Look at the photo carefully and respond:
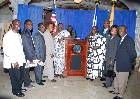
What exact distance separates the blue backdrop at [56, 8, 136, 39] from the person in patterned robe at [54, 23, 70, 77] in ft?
6.03

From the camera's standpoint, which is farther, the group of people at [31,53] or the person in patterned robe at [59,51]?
the person in patterned robe at [59,51]

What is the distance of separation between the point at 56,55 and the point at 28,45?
2.24 meters

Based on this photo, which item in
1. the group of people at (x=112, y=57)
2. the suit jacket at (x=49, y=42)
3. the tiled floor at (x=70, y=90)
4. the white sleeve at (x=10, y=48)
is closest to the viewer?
the white sleeve at (x=10, y=48)

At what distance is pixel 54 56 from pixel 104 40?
190cm

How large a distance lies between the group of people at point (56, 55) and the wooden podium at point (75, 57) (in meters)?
0.18

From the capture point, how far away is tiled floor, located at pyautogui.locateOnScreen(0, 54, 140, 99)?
927 centimetres

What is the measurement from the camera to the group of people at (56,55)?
8703mm

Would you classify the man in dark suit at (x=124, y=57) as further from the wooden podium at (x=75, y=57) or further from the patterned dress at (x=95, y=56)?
the wooden podium at (x=75, y=57)

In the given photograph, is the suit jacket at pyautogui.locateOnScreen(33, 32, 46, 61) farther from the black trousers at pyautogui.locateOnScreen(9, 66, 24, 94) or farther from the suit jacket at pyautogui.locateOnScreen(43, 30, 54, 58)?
the black trousers at pyautogui.locateOnScreen(9, 66, 24, 94)

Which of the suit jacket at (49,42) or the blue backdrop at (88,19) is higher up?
the blue backdrop at (88,19)

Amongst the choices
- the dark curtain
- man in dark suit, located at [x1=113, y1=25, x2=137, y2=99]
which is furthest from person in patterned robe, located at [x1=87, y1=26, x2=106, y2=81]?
the dark curtain

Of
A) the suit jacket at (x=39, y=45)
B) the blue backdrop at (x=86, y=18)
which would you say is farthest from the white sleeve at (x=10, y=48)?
the blue backdrop at (x=86, y=18)

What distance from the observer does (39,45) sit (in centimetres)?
1005

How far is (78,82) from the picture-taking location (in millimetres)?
10922
